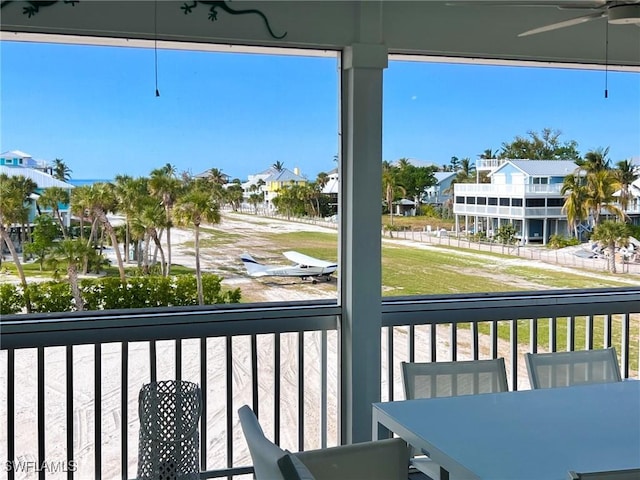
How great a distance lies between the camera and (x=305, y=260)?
4207mm

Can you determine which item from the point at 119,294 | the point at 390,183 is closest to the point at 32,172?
the point at 119,294

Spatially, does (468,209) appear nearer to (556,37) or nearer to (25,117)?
(556,37)

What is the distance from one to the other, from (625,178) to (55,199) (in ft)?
11.2

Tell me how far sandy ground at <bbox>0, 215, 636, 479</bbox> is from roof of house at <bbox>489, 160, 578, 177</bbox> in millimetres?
778

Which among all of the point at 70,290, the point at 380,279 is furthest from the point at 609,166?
the point at 70,290

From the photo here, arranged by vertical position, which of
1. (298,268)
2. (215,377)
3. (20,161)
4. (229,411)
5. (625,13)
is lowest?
(229,411)

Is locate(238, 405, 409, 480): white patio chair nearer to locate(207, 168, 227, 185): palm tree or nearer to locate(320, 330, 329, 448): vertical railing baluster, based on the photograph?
locate(320, 330, 329, 448): vertical railing baluster

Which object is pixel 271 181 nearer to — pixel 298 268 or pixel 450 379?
pixel 298 268

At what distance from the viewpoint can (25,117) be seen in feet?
12.2

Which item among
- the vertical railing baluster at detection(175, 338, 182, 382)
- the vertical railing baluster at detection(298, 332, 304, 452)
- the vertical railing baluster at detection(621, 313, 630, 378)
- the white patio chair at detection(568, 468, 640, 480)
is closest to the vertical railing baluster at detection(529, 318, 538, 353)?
the vertical railing baluster at detection(621, 313, 630, 378)

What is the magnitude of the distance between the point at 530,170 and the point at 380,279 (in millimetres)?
1268

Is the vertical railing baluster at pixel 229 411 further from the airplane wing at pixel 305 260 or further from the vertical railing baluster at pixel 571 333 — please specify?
the vertical railing baluster at pixel 571 333

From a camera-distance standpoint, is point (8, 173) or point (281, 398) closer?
point (8, 173)

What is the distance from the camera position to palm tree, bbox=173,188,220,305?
13.2 feet
